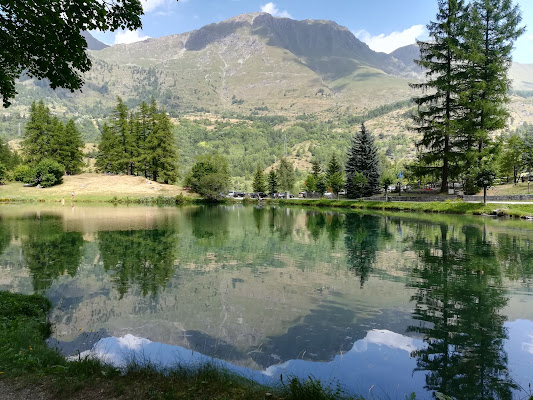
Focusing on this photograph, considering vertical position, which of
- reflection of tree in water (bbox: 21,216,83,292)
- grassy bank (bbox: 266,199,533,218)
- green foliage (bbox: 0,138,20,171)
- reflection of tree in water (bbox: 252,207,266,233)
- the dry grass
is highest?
green foliage (bbox: 0,138,20,171)

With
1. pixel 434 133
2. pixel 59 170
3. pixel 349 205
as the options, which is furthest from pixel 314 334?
pixel 59 170

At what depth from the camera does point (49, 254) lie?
59.1ft

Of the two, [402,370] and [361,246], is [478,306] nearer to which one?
[402,370]

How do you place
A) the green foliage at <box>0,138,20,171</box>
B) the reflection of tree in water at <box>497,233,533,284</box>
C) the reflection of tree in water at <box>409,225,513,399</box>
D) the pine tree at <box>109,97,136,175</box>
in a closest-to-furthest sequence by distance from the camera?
the reflection of tree in water at <box>409,225,513,399</box> < the reflection of tree in water at <box>497,233,533,284</box> < the pine tree at <box>109,97,136,175</box> < the green foliage at <box>0,138,20,171</box>

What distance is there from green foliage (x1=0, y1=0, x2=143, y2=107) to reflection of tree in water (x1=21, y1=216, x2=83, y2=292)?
7.91 metres

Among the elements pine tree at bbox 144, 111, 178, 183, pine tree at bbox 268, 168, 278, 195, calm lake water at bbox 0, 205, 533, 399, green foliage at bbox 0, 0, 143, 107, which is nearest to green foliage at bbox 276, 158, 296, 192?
pine tree at bbox 268, 168, 278, 195

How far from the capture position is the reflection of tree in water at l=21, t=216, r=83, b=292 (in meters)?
13.9

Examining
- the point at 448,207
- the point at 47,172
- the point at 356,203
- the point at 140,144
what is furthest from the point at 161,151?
the point at 448,207

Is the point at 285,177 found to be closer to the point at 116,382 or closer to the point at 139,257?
the point at 139,257

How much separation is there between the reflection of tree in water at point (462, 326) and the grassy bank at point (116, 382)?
2530 mm

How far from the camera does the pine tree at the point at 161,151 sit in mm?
82250

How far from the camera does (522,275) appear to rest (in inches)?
535

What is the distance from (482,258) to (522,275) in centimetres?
304

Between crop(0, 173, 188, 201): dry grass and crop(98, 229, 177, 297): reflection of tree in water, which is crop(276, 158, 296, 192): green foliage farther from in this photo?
crop(98, 229, 177, 297): reflection of tree in water
